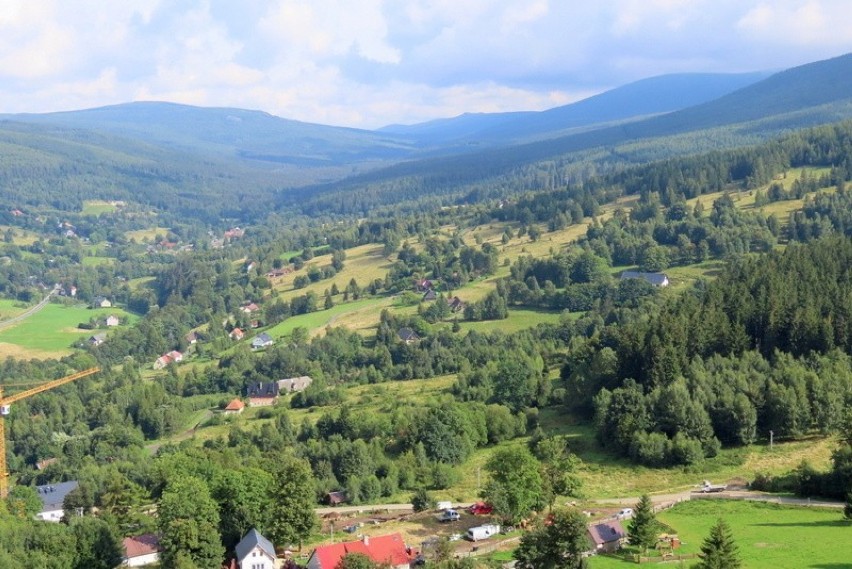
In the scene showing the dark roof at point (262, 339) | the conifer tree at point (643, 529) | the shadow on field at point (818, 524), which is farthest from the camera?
the dark roof at point (262, 339)

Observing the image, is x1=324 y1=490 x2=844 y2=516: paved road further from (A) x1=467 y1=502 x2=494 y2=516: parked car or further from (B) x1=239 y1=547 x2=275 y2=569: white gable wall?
(B) x1=239 y1=547 x2=275 y2=569: white gable wall

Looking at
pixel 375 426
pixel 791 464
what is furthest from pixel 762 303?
pixel 375 426

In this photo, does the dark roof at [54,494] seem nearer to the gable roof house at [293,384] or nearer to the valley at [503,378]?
the valley at [503,378]

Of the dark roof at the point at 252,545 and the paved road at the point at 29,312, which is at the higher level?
the dark roof at the point at 252,545

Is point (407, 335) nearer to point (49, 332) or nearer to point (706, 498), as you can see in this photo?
point (706, 498)

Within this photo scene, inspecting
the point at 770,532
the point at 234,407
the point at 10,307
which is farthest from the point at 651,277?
the point at 10,307

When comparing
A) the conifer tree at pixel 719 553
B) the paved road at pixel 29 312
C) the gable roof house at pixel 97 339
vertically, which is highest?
the conifer tree at pixel 719 553

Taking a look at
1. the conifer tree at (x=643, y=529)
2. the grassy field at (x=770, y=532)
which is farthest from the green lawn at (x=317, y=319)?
the conifer tree at (x=643, y=529)

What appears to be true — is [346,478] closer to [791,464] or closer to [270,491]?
[270,491]
